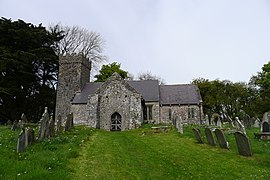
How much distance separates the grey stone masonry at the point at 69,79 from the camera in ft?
122

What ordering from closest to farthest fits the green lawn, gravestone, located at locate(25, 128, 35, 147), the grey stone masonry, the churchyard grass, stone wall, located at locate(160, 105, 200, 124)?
the churchyard grass, the green lawn, gravestone, located at locate(25, 128, 35, 147), stone wall, located at locate(160, 105, 200, 124), the grey stone masonry

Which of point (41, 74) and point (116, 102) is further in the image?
point (41, 74)

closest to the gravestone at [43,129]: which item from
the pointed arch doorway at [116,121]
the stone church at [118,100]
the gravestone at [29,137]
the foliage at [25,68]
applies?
the gravestone at [29,137]

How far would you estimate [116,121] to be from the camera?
27.4 metres

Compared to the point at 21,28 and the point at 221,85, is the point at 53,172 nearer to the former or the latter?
the point at 21,28

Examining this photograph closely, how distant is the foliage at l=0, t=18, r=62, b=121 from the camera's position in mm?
34656

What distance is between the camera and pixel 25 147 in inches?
402

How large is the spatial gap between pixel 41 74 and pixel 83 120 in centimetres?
1227

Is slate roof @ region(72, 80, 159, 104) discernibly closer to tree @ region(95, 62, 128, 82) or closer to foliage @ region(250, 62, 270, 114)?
tree @ region(95, 62, 128, 82)

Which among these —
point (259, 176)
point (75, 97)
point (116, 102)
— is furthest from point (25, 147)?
point (75, 97)

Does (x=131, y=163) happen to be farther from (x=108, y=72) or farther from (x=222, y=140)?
(x=108, y=72)

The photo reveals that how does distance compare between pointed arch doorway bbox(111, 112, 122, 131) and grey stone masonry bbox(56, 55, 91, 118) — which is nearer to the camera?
pointed arch doorway bbox(111, 112, 122, 131)

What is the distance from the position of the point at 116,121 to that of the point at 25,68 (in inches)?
646

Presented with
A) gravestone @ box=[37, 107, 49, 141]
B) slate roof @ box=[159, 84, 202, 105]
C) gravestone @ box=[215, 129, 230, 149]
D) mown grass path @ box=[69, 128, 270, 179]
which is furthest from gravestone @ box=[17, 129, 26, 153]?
slate roof @ box=[159, 84, 202, 105]
